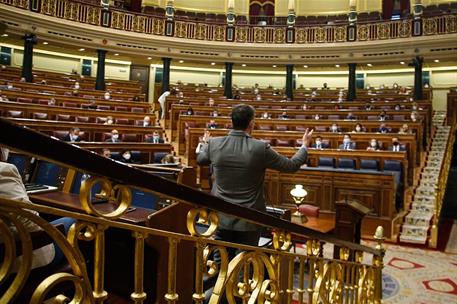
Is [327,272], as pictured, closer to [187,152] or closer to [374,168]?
[374,168]

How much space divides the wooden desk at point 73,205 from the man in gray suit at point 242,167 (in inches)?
19.1

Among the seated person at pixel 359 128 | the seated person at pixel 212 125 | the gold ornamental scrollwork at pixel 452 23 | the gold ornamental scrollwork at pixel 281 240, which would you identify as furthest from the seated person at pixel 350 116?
the gold ornamental scrollwork at pixel 281 240

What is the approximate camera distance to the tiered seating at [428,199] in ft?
18.9

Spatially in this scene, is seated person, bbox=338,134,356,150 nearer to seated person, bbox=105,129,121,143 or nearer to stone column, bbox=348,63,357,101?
seated person, bbox=105,129,121,143

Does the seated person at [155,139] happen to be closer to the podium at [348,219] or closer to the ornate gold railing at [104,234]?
the podium at [348,219]

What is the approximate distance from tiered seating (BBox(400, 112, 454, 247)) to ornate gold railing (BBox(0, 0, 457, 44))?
5.77 metres

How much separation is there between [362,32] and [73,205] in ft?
48.1

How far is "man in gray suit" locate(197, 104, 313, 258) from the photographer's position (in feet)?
6.30

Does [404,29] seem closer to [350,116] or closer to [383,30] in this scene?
[383,30]

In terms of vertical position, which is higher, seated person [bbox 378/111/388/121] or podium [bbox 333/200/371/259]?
seated person [bbox 378/111/388/121]

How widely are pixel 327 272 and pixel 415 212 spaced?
17.4 feet

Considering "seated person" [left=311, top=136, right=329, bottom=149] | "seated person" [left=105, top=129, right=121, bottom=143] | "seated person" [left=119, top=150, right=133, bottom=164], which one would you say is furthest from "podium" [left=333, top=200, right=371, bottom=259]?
"seated person" [left=105, top=129, right=121, bottom=143]

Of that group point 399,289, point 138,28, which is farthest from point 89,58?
point 399,289

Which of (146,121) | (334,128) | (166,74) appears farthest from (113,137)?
(166,74)
